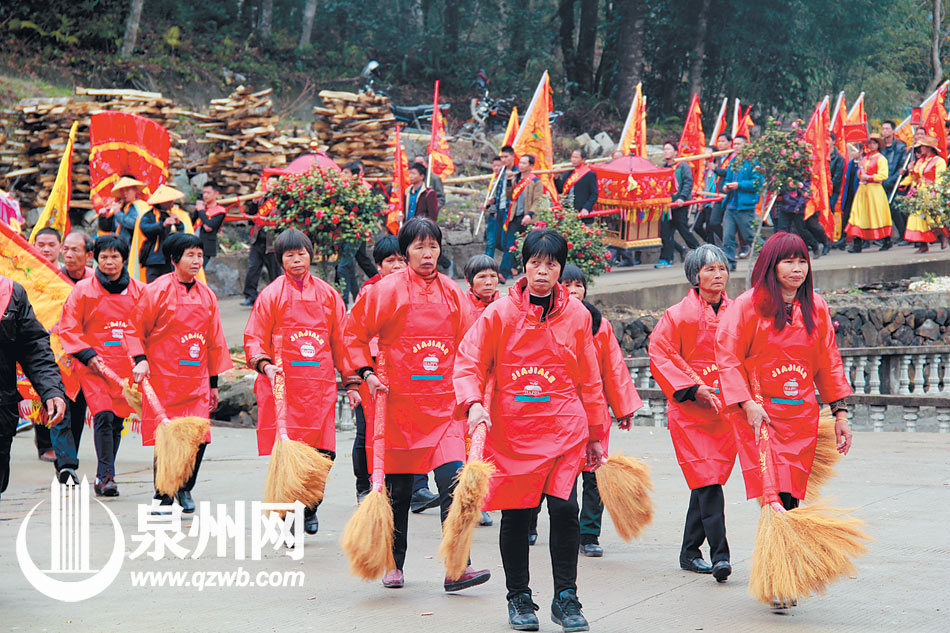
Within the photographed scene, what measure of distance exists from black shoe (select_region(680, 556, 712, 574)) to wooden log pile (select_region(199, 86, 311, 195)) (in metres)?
12.7

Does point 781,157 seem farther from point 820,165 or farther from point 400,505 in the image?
point 400,505

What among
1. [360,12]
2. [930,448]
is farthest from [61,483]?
[360,12]

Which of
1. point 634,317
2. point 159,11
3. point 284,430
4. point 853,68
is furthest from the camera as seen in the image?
point 853,68

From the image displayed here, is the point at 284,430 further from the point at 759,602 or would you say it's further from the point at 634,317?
the point at 634,317

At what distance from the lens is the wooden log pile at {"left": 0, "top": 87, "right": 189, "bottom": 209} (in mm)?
16594

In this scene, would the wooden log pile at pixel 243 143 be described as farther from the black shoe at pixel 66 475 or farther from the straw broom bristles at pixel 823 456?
the straw broom bristles at pixel 823 456

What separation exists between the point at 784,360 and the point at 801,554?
3.05 feet

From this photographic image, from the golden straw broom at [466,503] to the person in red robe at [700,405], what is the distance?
1.34 metres

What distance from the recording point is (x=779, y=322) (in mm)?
5316

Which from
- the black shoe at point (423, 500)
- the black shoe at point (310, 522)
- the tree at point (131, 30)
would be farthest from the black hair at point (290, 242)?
the tree at point (131, 30)

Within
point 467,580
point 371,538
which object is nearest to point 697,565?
point 467,580

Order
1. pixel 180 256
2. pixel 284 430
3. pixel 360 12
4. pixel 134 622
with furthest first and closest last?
pixel 360 12 → pixel 180 256 → pixel 284 430 → pixel 134 622

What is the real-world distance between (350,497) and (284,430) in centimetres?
176

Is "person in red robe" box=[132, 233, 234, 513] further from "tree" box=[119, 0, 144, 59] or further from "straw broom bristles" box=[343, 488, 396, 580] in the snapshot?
"tree" box=[119, 0, 144, 59]
